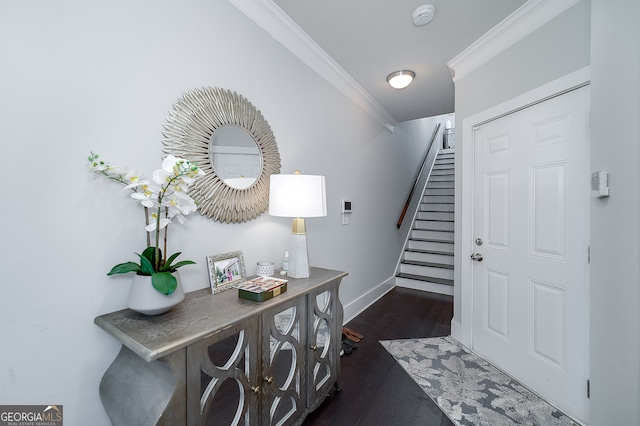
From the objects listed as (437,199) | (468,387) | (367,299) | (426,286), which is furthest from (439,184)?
(468,387)

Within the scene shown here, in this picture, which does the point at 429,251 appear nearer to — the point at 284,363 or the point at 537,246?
the point at 537,246

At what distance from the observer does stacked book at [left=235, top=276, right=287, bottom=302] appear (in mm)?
1201

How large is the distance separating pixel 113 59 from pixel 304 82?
140 cm

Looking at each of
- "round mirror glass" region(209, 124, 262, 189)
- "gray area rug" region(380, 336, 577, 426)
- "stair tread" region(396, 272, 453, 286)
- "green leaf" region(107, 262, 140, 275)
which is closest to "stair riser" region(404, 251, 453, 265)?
"stair tread" region(396, 272, 453, 286)

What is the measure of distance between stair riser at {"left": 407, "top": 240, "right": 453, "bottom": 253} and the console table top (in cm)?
360

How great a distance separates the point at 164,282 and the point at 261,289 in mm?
434

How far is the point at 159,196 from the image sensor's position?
1.06 m

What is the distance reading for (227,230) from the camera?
151cm

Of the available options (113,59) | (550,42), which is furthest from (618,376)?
(113,59)

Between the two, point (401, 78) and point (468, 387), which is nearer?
point (468, 387)

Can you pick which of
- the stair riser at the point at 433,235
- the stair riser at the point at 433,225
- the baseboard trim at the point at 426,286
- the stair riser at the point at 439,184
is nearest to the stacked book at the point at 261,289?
the baseboard trim at the point at 426,286

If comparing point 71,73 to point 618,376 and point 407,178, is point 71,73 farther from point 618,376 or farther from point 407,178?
point 407,178

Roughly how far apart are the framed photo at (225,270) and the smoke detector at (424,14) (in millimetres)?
2019

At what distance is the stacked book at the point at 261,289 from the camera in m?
1.20
